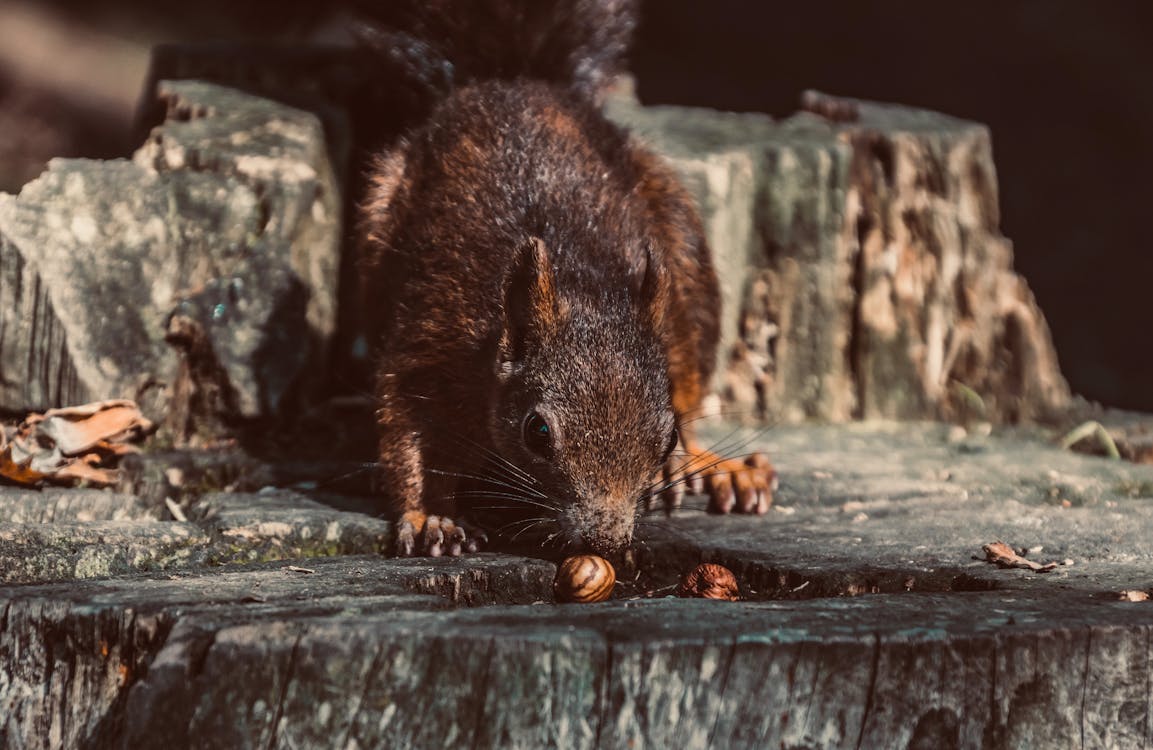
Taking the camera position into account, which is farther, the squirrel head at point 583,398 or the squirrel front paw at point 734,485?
the squirrel front paw at point 734,485

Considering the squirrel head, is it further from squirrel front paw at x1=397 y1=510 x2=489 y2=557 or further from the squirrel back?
squirrel front paw at x1=397 y1=510 x2=489 y2=557

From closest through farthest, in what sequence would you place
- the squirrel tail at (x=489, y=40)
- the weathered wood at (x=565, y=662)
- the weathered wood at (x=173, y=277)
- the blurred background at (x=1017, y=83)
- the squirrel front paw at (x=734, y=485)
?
the weathered wood at (x=565, y=662), the squirrel front paw at (x=734, y=485), the weathered wood at (x=173, y=277), the squirrel tail at (x=489, y=40), the blurred background at (x=1017, y=83)

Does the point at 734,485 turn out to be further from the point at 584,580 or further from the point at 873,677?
the point at 873,677

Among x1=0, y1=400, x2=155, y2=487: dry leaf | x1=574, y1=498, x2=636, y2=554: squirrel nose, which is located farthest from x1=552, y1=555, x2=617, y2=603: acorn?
x1=0, y1=400, x2=155, y2=487: dry leaf

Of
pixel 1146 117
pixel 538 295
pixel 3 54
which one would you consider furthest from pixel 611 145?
pixel 3 54

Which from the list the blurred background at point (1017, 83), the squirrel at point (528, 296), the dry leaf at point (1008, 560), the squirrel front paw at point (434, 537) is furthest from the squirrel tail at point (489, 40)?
the blurred background at point (1017, 83)

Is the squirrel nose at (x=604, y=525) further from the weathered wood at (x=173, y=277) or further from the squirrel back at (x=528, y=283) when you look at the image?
the weathered wood at (x=173, y=277)
